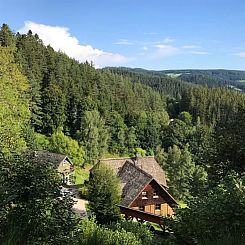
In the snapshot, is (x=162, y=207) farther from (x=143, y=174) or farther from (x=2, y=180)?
(x=2, y=180)

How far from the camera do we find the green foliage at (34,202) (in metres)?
5.89

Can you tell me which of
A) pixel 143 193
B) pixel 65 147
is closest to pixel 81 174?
pixel 65 147

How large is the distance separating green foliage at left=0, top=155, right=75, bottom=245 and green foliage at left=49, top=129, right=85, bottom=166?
38323mm

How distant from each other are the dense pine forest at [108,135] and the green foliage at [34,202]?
0.02m

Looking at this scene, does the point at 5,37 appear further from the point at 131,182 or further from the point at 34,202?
the point at 34,202

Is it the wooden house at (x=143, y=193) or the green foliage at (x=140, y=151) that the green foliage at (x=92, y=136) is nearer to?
the green foliage at (x=140, y=151)

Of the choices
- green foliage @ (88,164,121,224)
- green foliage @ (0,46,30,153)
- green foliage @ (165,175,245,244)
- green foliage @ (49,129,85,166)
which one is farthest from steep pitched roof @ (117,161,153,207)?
green foliage @ (165,175,245,244)

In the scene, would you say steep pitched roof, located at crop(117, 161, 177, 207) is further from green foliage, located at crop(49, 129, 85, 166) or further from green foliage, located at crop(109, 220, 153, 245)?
green foliage, located at crop(49, 129, 85, 166)

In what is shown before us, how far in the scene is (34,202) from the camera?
22.3 ft

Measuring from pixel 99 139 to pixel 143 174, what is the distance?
99.5 ft

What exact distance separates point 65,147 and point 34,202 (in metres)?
40.4

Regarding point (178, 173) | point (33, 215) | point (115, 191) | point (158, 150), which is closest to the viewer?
point (33, 215)

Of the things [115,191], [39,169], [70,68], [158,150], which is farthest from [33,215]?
[70,68]

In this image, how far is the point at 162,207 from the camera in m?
29.3
